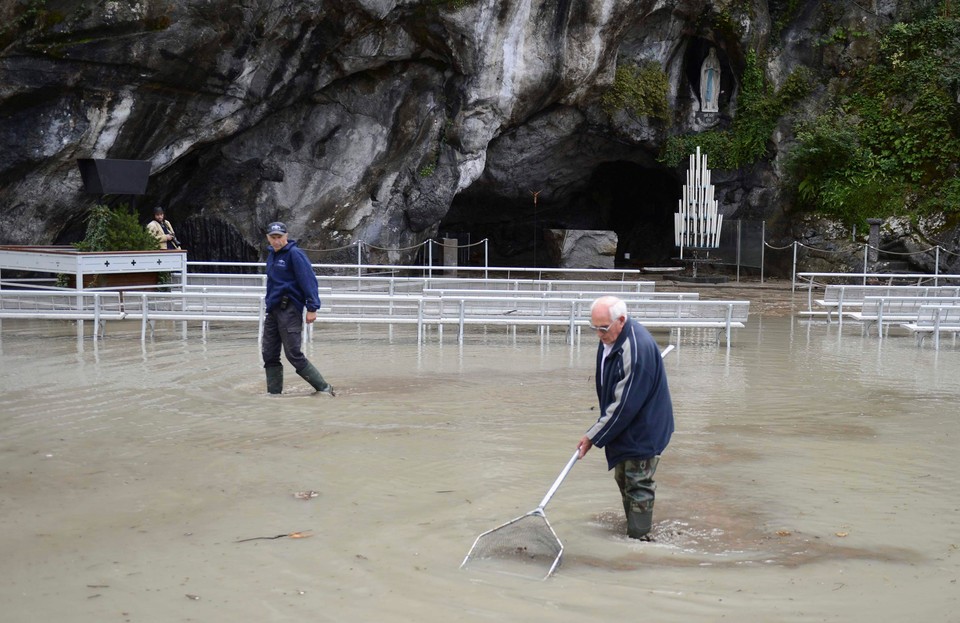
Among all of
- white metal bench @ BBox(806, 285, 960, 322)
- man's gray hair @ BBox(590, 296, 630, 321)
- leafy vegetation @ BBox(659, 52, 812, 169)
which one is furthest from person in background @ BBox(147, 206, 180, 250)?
leafy vegetation @ BBox(659, 52, 812, 169)

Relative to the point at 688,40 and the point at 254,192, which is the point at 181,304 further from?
the point at 688,40

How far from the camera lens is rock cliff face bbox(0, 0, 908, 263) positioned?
16.2 m

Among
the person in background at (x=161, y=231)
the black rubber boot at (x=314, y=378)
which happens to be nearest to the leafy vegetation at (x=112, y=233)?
the person in background at (x=161, y=231)

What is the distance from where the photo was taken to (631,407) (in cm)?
510

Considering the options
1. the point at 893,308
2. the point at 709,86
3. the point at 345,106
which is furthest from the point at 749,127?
the point at 893,308

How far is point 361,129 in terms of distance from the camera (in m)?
20.9

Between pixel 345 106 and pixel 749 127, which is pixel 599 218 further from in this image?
pixel 345 106

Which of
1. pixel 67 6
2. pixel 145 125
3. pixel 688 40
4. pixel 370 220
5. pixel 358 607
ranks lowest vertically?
pixel 358 607

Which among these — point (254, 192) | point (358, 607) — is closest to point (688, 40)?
point (254, 192)

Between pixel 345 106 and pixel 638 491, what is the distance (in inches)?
659

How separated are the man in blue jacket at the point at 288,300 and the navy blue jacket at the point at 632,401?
12.9ft

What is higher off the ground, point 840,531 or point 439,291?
point 439,291

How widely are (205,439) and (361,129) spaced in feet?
47.8

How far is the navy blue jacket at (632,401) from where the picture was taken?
510 cm
